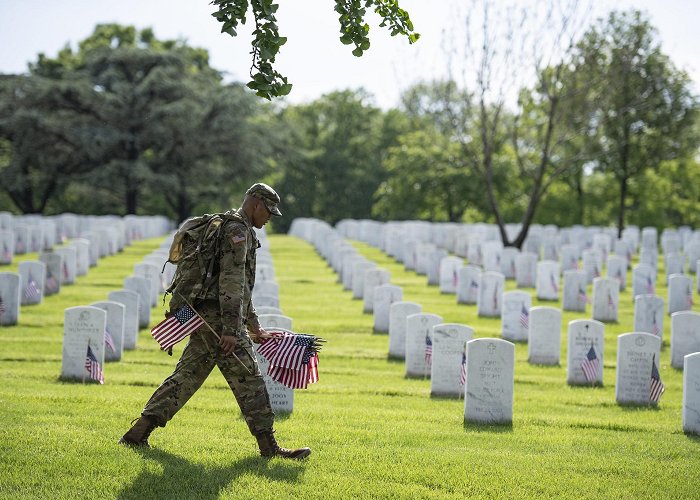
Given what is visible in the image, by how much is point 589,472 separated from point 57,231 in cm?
2915

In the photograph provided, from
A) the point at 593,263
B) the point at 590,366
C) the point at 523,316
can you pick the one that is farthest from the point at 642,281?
the point at 590,366

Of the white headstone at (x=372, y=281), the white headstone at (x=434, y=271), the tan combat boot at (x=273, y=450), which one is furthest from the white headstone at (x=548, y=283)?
the tan combat boot at (x=273, y=450)

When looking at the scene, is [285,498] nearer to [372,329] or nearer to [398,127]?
[372,329]

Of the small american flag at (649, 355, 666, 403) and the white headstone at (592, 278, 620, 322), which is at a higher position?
the white headstone at (592, 278, 620, 322)

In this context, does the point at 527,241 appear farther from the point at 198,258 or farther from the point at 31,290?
the point at 198,258

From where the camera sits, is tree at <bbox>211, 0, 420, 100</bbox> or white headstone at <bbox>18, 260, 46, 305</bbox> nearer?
tree at <bbox>211, 0, 420, 100</bbox>

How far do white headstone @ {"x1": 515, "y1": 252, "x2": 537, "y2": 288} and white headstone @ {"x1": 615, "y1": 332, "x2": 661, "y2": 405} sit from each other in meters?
13.0

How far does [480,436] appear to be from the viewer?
857 centimetres

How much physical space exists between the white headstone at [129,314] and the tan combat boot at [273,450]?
716 centimetres

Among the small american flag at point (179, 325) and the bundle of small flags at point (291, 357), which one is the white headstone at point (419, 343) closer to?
the bundle of small flags at point (291, 357)

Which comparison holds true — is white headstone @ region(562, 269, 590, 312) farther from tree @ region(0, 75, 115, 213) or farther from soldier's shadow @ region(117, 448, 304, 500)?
tree @ region(0, 75, 115, 213)

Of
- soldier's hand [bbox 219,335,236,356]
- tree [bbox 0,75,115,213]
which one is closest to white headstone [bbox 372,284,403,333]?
soldier's hand [bbox 219,335,236,356]

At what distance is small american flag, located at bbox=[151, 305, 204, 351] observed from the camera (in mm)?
6645

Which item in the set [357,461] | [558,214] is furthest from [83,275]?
[558,214]
